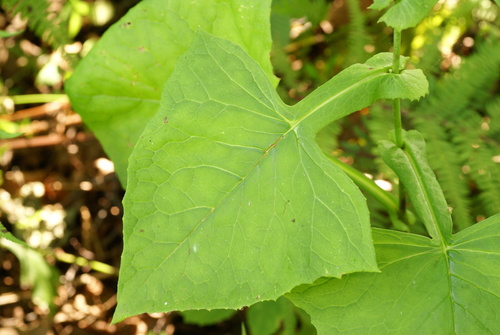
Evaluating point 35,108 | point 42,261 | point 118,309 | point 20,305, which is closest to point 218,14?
point 118,309

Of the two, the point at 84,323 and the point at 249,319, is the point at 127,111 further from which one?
the point at 84,323

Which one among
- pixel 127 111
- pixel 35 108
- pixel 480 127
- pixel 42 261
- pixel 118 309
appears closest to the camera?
pixel 118 309

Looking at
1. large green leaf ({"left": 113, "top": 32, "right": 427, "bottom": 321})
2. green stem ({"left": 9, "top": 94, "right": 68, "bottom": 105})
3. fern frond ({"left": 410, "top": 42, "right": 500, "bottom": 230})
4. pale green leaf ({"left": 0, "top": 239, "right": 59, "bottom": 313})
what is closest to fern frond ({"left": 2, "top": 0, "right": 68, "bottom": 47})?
green stem ({"left": 9, "top": 94, "right": 68, "bottom": 105})

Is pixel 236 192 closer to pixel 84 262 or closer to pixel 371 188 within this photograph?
pixel 371 188

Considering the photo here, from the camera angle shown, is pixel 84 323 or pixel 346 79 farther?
pixel 84 323

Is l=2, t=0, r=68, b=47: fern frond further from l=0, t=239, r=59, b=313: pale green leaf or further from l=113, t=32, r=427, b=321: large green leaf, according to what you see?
l=113, t=32, r=427, b=321: large green leaf

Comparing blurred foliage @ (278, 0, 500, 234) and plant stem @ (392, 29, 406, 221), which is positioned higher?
plant stem @ (392, 29, 406, 221)

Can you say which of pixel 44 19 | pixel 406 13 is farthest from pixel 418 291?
pixel 44 19
